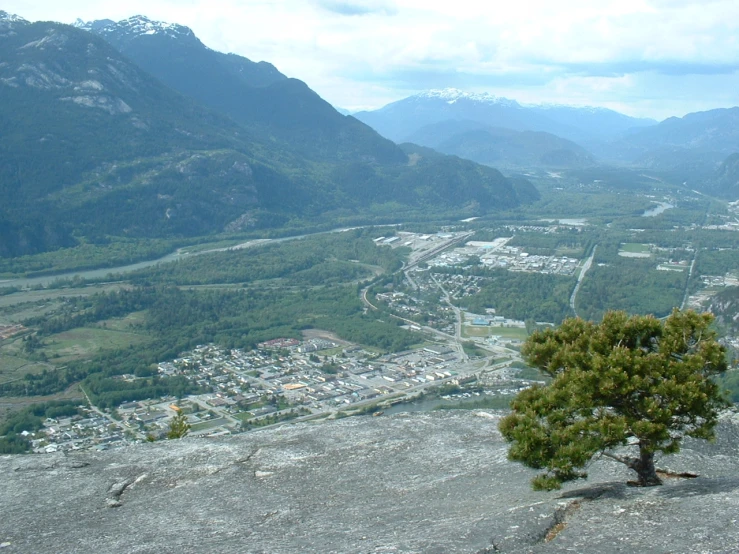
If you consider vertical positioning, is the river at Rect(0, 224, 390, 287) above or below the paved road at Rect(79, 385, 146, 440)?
above

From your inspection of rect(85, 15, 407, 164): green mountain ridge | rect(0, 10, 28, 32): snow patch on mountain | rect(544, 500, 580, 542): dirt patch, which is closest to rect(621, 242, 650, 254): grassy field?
rect(85, 15, 407, 164): green mountain ridge

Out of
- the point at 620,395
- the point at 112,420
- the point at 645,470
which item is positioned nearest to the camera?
the point at 620,395

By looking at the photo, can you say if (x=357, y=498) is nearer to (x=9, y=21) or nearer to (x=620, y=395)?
(x=620, y=395)

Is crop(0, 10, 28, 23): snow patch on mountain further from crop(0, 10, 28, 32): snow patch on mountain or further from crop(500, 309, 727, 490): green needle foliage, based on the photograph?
crop(500, 309, 727, 490): green needle foliage

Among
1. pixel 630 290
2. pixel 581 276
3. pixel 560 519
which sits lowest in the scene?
pixel 630 290

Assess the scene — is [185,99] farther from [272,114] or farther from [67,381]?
[67,381]

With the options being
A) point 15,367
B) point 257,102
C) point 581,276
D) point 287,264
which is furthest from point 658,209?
point 15,367

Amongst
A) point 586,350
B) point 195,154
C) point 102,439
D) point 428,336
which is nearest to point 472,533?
point 586,350
